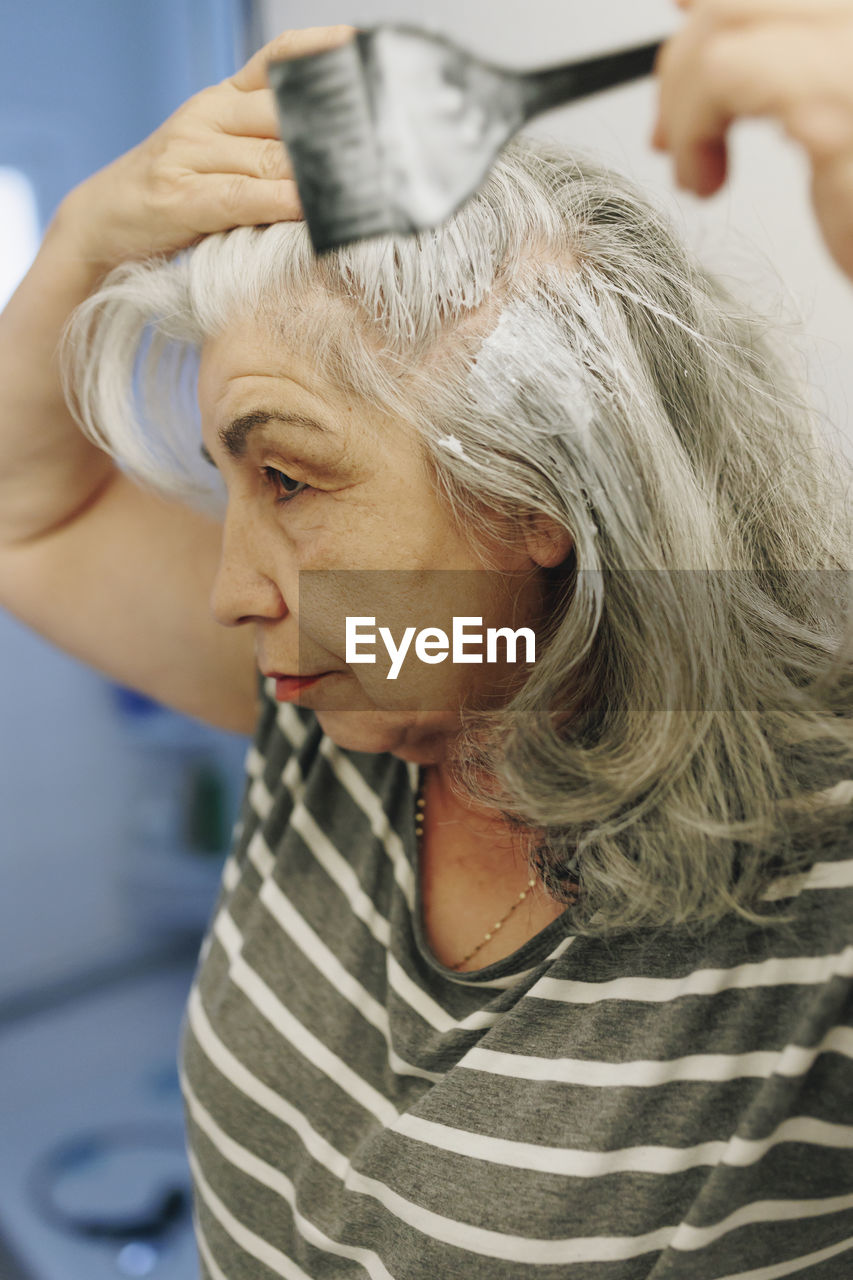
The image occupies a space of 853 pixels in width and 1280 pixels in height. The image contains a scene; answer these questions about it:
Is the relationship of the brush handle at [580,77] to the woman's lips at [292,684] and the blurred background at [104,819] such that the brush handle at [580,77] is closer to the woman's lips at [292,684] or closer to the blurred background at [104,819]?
the woman's lips at [292,684]

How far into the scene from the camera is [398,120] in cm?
41

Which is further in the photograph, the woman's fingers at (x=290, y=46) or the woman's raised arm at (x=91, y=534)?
the woman's raised arm at (x=91, y=534)

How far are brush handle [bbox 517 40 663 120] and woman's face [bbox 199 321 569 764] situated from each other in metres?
0.25

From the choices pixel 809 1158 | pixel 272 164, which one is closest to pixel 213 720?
pixel 272 164

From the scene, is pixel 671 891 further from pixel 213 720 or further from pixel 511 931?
pixel 213 720

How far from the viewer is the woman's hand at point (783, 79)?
0.39 meters

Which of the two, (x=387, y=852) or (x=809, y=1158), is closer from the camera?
(x=809, y=1158)

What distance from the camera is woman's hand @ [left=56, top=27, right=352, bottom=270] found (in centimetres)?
66

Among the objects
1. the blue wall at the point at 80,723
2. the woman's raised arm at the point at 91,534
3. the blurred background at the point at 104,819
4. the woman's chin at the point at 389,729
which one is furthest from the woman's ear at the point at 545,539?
the blue wall at the point at 80,723

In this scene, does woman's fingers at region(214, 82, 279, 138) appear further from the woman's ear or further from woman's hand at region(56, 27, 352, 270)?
the woman's ear

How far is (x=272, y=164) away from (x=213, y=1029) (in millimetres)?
673

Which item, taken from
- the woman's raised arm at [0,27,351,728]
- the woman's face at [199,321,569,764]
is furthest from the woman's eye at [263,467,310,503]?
the woman's raised arm at [0,27,351,728]

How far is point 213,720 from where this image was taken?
3.54ft

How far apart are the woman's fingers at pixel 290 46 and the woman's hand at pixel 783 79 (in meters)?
0.30
